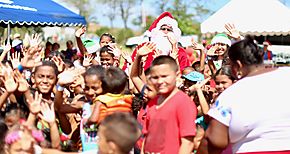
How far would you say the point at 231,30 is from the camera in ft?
20.5

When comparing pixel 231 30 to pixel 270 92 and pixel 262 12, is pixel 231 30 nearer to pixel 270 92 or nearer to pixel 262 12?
pixel 270 92

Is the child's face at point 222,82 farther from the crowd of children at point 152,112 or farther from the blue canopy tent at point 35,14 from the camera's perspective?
the blue canopy tent at point 35,14

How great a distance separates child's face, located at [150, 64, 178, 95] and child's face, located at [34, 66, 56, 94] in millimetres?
1316

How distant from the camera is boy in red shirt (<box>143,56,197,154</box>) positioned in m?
4.09

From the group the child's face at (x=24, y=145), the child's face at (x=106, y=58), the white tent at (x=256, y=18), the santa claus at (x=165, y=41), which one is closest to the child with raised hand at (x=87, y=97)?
the child's face at (x=24, y=145)

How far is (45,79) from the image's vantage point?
514 cm

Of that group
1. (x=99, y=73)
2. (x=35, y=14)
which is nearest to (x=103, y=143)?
(x=99, y=73)

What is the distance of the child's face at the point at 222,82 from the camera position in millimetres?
5227

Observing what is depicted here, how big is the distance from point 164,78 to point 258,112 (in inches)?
33.3

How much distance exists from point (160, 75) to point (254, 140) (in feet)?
3.01

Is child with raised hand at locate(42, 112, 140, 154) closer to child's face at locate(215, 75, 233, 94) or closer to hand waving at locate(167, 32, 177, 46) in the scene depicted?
child's face at locate(215, 75, 233, 94)

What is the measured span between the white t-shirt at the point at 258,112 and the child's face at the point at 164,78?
19.1 inches

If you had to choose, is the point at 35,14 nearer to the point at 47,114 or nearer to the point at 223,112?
the point at 47,114

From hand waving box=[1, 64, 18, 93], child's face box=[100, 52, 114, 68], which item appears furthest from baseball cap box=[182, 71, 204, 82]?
hand waving box=[1, 64, 18, 93]
